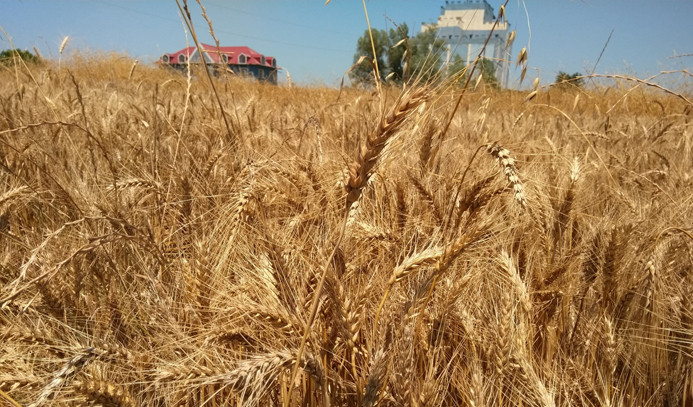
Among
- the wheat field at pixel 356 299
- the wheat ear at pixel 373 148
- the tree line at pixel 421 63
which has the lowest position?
the wheat field at pixel 356 299

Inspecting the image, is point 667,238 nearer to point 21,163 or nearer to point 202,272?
point 202,272

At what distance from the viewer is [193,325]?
36.9 inches

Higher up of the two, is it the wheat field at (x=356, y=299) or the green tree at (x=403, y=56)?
the green tree at (x=403, y=56)

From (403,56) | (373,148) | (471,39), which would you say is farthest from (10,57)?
(373,148)

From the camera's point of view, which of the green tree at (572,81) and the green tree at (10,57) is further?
the green tree at (10,57)

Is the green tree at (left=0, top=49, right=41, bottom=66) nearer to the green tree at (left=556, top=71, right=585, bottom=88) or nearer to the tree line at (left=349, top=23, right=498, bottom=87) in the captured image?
the tree line at (left=349, top=23, right=498, bottom=87)

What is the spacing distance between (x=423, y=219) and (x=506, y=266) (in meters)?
0.32

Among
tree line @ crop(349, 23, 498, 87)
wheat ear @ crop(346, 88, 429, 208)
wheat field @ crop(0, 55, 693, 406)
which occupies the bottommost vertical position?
wheat field @ crop(0, 55, 693, 406)

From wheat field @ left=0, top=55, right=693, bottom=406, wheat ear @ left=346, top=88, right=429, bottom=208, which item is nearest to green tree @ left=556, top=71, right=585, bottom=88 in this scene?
wheat field @ left=0, top=55, right=693, bottom=406

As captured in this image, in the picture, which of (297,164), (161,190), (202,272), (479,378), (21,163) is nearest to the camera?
(479,378)

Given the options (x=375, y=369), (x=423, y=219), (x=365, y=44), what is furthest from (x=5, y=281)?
(x=365, y=44)

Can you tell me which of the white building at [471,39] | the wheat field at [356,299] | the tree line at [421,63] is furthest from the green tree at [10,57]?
the white building at [471,39]

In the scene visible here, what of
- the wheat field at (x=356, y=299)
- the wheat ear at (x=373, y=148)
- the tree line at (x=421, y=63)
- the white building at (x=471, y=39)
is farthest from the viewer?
the white building at (x=471, y=39)

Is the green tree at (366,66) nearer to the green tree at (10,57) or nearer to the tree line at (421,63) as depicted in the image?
the tree line at (421,63)
